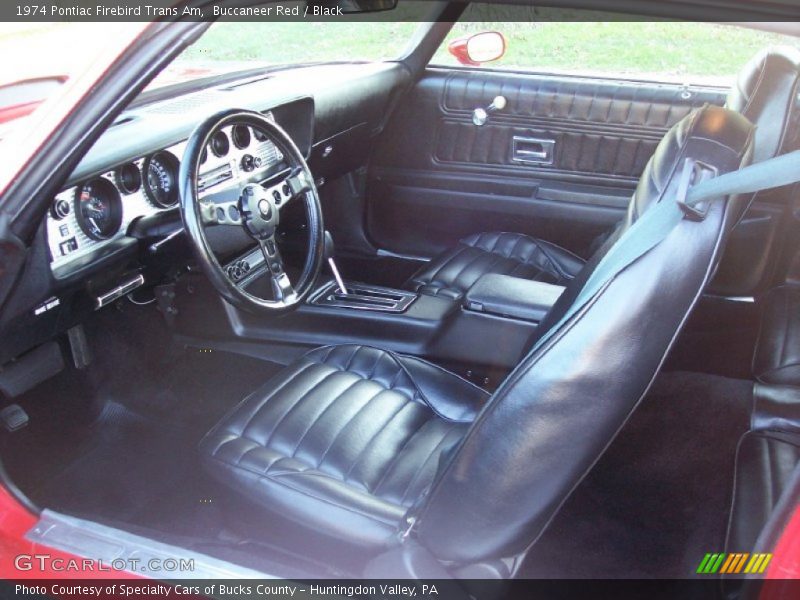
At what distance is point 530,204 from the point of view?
2.92 m

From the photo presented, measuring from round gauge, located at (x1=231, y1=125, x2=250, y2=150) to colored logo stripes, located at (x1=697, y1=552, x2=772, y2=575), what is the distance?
5.13 ft

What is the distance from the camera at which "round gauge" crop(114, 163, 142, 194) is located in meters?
1.76

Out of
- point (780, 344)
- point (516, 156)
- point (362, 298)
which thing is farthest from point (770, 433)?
point (516, 156)

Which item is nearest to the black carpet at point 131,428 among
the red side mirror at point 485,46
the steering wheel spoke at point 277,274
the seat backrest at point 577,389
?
the steering wheel spoke at point 277,274

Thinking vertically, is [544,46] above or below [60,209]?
above

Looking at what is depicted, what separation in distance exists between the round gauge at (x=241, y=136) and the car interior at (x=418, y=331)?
12 mm

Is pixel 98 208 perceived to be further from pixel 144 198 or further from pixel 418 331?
pixel 418 331

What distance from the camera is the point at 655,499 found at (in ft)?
5.80

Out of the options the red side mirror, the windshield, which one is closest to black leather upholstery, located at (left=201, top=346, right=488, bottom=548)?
the windshield

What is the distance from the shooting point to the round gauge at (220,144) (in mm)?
2033

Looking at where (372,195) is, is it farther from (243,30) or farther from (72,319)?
(72,319)

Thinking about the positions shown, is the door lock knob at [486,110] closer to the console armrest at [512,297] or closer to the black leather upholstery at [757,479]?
the console armrest at [512,297]

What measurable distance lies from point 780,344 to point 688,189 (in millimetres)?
1103
